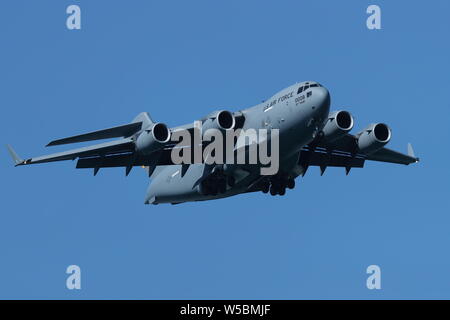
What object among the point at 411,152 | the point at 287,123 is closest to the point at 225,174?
the point at 287,123

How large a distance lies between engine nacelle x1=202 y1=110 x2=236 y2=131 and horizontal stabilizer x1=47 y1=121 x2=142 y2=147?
475 cm

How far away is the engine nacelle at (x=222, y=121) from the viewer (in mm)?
34656

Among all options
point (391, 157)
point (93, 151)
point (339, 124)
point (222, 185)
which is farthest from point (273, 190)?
point (93, 151)

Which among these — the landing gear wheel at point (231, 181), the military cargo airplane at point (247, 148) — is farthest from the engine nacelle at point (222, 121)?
the landing gear wheel at point (231, 181)

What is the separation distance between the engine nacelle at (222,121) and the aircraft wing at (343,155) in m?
3.97

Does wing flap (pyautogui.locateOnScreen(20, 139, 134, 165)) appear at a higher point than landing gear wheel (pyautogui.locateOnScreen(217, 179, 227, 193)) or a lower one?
higher

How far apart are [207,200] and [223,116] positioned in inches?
233

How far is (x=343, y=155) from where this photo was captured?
128 feet

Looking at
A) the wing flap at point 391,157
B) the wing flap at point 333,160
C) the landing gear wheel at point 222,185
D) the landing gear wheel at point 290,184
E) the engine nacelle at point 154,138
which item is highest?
the wing flap at point 391,157

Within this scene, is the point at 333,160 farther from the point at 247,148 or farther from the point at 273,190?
the point at 247,148

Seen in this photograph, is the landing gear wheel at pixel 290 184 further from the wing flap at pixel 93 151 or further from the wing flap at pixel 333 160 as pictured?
the wing flap at pixel 93 151

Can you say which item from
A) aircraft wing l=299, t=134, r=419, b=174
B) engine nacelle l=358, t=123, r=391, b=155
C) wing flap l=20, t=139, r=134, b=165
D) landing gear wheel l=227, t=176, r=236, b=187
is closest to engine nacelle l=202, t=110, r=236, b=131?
landing gear wheel l=227, t=176, r=236, b=187

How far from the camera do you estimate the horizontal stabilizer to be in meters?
36.3

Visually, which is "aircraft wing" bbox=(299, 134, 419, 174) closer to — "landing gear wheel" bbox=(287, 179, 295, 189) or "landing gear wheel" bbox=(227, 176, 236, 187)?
"landing gear wheel" bbox=(287, 179, 295, 189)
